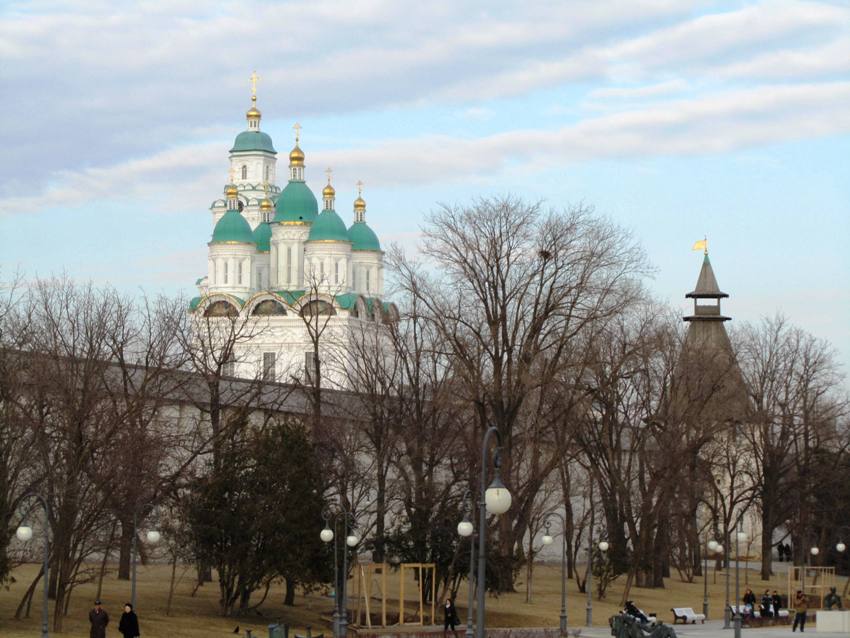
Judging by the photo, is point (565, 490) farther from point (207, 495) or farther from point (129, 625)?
point (129, 625)

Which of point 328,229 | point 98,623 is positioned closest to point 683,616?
point 98,623

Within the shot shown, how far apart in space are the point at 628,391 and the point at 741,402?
10.7 m

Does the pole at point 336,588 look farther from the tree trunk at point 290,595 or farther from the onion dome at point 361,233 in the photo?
the onion dome at point 361,233

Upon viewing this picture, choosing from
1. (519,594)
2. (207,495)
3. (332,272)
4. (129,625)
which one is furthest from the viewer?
(332,272)

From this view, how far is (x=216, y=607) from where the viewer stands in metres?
41.2

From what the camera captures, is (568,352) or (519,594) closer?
(568,352)

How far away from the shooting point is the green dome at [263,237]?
128125 mm

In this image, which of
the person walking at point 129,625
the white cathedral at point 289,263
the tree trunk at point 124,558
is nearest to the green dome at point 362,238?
the white cathedral at point 289,263

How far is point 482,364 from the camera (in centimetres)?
4650

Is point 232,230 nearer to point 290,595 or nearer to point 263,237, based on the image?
point 263,237

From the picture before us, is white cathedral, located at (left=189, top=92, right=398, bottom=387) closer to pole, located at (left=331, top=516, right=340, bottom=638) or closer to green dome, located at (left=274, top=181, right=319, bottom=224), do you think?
green dome, located at (left=274, top=181, right=319, bottom=224)

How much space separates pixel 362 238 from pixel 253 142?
16.2 metres

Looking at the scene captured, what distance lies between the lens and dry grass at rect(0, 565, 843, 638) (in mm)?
35719

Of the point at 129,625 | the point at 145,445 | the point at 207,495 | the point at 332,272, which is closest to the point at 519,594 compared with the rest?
the point at 207,495
